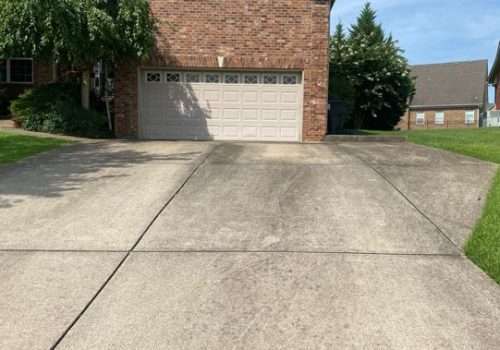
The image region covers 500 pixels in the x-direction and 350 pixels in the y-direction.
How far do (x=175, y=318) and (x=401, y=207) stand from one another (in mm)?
4174

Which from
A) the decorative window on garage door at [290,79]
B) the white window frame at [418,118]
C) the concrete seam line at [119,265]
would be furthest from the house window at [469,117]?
the concrete seam line at [119,265]

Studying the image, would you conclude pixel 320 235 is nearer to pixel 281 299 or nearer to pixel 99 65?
pixel 281 299

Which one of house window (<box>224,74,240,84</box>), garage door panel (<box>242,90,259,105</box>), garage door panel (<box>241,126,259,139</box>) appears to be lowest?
garage door panel (<box>241,126,259,139</box>)

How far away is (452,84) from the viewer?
53.5 meters

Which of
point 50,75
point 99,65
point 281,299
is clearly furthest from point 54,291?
point 50,75

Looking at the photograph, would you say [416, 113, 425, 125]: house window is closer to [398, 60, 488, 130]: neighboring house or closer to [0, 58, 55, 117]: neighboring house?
[398, 60, 488, 130]: neighboring house

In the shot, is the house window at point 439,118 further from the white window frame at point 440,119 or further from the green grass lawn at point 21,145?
the green grass lawn at point 21,145

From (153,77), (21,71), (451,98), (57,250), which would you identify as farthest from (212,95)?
(451,98)

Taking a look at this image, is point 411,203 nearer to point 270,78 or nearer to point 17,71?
point 270,78

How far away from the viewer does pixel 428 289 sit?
15.4 ft

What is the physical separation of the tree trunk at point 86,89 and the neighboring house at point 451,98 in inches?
1576

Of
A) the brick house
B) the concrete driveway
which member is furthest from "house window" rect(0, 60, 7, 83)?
the brick house

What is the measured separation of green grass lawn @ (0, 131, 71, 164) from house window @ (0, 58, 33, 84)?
616 cm

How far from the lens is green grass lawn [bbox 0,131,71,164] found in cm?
1137
